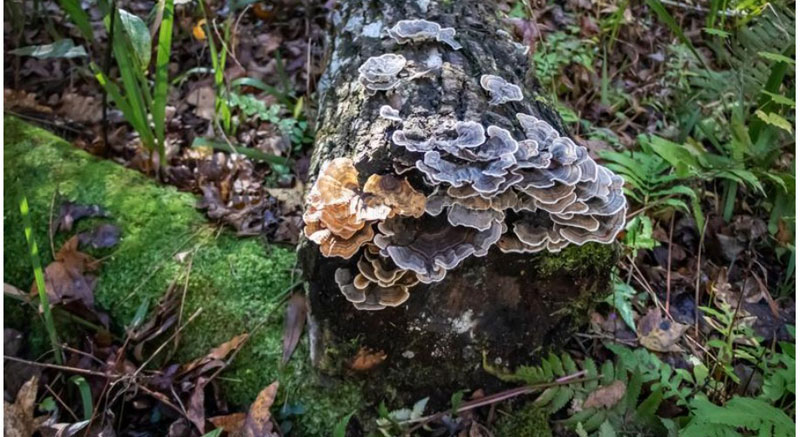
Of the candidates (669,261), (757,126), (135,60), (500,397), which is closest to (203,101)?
(135,60)

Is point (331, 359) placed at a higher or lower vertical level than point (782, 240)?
higher

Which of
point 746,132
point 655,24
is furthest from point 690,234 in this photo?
point 655,24

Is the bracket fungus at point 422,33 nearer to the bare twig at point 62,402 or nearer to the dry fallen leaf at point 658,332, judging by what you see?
the dry fallen leaf at point 658,332

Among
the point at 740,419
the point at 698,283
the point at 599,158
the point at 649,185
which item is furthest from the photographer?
the point at 599,158

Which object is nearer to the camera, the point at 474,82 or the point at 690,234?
the point at 474,82

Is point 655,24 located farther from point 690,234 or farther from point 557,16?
point 690,234

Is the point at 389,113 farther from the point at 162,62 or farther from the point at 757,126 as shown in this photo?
the point at 757,126

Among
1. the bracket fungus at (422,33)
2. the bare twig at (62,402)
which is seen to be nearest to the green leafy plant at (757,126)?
the bracket fungus at (422,33)
